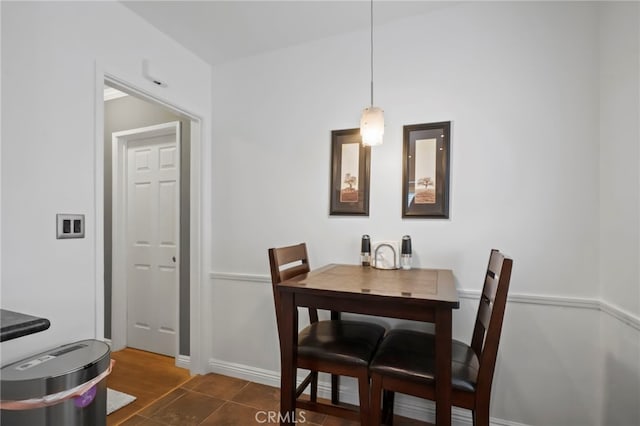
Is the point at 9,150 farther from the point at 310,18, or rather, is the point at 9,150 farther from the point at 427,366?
the point at 427,366

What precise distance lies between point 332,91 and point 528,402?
2333mm

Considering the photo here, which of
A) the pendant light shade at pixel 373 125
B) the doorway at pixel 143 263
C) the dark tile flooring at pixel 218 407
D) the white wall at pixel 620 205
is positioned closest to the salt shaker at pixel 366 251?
the pendant light shade at pixel 373 125

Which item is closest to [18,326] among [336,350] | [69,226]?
[69,226]

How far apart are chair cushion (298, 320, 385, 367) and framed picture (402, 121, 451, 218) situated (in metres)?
0.78

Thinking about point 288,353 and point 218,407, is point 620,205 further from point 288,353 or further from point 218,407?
point 218,407

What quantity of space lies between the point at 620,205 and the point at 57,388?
2.65 metres

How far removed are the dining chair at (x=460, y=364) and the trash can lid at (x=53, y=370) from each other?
4.21 ft

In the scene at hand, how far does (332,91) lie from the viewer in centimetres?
216

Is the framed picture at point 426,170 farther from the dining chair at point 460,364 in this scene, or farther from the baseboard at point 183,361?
the baseboard at point 183,361

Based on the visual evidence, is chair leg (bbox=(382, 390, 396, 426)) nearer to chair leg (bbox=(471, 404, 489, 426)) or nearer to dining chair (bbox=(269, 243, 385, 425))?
dining chair (bbox=(269, 243, 385, 425))

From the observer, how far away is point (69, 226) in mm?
1579

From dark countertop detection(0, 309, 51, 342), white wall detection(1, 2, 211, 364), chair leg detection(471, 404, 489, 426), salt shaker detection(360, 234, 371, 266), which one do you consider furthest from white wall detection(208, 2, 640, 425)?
dark countertop detection(0, 309, 51, 342)

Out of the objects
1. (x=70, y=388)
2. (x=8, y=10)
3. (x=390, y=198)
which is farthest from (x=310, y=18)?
(x=70, y=388)

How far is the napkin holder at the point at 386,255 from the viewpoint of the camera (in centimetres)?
184
